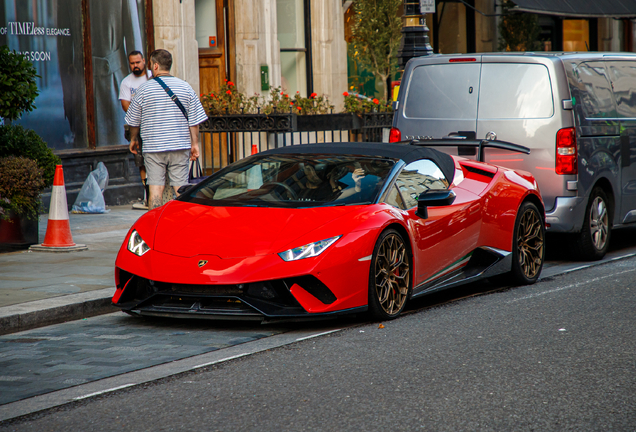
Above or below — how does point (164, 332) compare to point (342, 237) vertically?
below

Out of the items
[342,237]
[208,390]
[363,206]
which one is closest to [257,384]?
[208,390]

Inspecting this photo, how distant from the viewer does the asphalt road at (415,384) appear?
4.35 metres

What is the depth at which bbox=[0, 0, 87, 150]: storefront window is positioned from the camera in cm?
1288

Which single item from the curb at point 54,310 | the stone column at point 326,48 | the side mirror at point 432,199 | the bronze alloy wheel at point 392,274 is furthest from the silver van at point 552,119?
the stone column at point 326,48

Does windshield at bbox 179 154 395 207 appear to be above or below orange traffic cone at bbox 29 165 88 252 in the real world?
above

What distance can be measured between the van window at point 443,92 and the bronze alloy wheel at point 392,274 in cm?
332

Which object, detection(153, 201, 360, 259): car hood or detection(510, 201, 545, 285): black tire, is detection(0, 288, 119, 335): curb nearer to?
detection(153, 201, 360, 259): car hood

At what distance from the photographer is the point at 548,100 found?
9.27m

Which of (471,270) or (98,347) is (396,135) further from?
(98,347)

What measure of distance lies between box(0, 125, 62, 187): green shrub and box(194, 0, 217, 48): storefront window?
7.85 m

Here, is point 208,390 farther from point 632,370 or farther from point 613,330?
point 613,330

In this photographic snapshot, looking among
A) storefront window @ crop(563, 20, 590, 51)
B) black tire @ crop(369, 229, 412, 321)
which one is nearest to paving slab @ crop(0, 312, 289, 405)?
black tire @ crop(369, 229, 412, 321)

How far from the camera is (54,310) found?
22.5 ft

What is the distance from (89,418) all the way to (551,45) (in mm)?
26989
